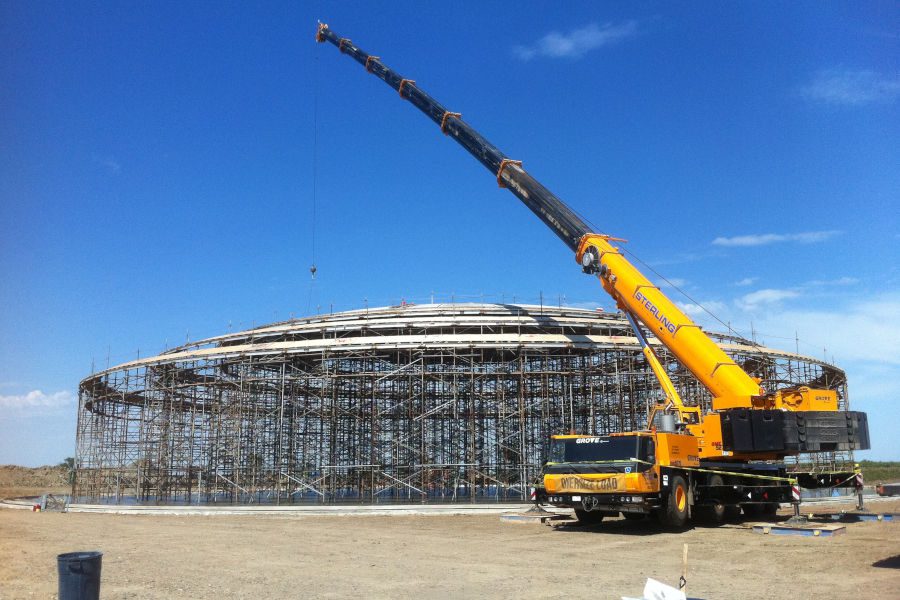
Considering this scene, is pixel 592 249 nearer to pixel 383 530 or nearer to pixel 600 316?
pixel 383 530

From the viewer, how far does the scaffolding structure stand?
1174 inches

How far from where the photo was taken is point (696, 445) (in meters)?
18.0

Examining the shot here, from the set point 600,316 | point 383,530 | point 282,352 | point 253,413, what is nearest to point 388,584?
point 383,530

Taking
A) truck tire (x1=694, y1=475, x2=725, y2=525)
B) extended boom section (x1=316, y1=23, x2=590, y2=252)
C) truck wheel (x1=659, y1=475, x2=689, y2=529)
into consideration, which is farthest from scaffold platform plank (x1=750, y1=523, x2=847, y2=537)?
extended boom section (x1=316, y1=23, x2=590, y2=252)

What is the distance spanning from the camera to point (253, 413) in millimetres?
31750

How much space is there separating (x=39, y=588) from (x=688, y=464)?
1394 centimetres

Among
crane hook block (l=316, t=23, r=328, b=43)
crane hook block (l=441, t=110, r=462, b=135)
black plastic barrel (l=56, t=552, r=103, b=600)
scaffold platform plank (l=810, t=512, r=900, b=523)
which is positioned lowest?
scaffold platform plank (l=810, t=512, r=900, b=523)

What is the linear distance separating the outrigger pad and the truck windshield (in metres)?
2.53

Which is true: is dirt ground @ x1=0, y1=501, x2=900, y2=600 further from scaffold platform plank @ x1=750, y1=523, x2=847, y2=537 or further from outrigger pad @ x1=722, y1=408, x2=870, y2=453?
outrigger pad @ x1=722, y1=408, x2=870, y2=453

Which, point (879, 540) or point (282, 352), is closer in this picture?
point (879, 540)

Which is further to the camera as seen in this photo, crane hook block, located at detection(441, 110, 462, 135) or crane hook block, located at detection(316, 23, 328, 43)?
crane hook block, located at detection(316, 23, 328, 43)

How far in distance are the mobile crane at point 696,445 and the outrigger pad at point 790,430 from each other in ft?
0.08

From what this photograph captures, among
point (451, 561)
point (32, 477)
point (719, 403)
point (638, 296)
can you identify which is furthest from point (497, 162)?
point (32, 477)

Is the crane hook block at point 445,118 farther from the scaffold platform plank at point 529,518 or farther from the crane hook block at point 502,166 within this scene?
the scaffold platform plank at point 529,518
